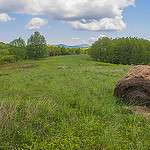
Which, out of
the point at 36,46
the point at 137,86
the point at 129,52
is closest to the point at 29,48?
the point at 36,46

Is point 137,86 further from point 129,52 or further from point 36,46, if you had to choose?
point 36,46

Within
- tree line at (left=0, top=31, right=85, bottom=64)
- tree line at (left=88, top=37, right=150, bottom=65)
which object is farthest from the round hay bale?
tree line at (left=0, top=31, right=85, bottom=64)

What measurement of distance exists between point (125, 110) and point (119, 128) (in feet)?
3.97

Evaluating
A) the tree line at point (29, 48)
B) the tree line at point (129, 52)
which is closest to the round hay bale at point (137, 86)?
the tree line at point (129, 52)

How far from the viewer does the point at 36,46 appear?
159 feet

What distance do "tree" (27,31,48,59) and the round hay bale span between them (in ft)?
152

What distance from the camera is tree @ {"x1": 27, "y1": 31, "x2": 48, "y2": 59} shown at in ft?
158

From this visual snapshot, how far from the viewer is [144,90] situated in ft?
17.2

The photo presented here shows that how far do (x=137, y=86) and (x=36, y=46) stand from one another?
48.2m

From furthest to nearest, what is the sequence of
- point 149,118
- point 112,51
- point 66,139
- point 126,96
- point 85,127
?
1. point 112,51
2. point 126,96
3. point 149,118
4. point 85,127
5. point 66,139

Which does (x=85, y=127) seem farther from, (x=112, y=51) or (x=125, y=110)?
(x=112, y=51)

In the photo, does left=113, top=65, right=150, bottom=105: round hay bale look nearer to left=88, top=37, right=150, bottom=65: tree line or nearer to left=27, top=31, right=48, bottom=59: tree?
left=88, top=37, right=150, bottom=65: tree line

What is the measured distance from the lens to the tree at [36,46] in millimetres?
48156

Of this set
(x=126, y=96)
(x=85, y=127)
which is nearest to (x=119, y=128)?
(x=85, y=127)
